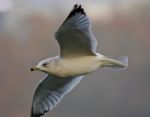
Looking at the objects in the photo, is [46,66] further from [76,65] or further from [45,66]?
[76,65]

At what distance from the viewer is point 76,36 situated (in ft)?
7.62

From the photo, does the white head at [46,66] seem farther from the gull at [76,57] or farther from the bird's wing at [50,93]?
the bird's wing at [50,93]

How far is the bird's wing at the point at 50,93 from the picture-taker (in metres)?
2.67

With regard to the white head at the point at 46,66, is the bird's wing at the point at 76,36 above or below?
above

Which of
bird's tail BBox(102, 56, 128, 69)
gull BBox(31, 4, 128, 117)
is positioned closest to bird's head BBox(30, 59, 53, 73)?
gull BBox(31, 4, 128, 117)

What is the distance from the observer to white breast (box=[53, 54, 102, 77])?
2.34 meters

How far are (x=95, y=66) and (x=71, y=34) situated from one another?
0.17 m

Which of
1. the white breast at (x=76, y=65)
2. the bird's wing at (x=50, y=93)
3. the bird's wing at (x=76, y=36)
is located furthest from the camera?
the bird's wing at (x=50, y=93)

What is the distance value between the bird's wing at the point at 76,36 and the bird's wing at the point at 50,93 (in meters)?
0.30

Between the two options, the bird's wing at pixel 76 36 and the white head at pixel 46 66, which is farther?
the white head at pixel 46 66

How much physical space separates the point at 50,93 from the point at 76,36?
46cm

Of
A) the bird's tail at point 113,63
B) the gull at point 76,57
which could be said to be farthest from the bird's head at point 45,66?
the bird's tail at point 113,63

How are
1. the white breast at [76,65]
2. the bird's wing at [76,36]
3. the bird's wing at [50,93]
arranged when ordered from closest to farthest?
the bird's wing at [76,36] < the white breast at [76,65] < the bird's wing at [50,93]

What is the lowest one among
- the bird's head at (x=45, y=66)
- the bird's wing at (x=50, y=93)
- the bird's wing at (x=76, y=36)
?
the bird's wing at (x=50, y=93)
